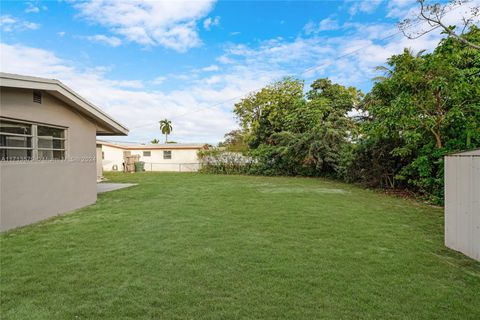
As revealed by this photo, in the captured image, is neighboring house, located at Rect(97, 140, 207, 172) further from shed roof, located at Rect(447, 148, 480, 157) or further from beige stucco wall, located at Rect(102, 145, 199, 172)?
shed roof, located at Rect(447, 148, 480, 157)

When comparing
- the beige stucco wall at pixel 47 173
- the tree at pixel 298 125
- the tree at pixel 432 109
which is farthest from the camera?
the tree at pixel 298 125

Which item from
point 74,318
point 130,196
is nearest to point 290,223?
point 74,318

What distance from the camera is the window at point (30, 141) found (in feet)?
18.4

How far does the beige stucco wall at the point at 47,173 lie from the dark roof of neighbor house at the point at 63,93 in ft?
0.82

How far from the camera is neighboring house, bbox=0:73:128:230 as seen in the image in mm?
5543

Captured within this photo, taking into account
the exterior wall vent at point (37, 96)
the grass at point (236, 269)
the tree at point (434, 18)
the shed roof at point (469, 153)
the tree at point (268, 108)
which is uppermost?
the tree at point (268, 108)

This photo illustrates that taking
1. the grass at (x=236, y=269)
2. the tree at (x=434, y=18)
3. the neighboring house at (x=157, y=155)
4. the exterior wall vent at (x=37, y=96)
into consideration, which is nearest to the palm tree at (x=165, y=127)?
the neighboring house at (x=157, y=155)

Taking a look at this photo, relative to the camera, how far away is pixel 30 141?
6.25m

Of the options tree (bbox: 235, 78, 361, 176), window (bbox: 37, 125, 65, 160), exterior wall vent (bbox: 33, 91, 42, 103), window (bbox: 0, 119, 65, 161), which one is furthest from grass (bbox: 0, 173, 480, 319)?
tree (bbox: 235, 78, 361, 176)

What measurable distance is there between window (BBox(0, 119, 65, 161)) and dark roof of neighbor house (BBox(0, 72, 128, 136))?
2.54 feet

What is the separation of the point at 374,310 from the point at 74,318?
103 inches

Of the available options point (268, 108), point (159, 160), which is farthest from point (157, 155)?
point (268, 108)

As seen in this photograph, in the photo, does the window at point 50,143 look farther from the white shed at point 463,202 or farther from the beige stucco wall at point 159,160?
the beige stucco wall at point 159,160

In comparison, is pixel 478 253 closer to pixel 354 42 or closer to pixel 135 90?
pixel 354 42
